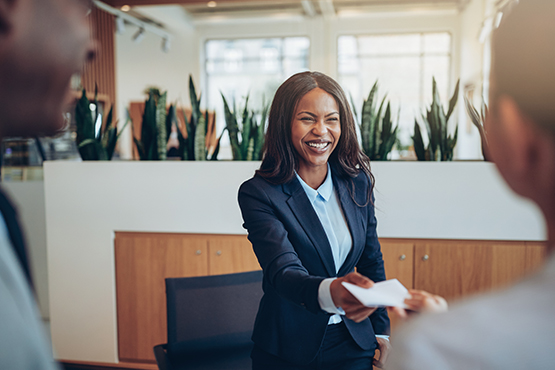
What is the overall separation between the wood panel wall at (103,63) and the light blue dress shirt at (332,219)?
24.5 feet

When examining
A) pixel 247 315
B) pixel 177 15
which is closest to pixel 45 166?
pixel 247 315

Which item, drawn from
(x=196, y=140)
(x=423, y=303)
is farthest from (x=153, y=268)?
(x=423, y=303)

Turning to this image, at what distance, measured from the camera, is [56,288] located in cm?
282

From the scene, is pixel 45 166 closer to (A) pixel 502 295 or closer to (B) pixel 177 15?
(A) pixel 502 295

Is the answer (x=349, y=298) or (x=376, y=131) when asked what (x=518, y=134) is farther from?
(x=376, y=131)

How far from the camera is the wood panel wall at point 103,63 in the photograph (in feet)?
26.4

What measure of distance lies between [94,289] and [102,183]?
2.18ft

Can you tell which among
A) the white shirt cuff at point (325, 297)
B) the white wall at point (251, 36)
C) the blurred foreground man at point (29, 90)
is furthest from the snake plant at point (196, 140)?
the white wall at point (251, 36)

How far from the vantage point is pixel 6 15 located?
1.12 feet

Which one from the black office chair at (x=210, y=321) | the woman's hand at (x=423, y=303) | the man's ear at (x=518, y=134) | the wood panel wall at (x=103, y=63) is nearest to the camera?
the man's ear at (x=518, y=134)

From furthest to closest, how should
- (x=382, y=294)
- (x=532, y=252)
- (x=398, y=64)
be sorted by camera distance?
(x=398, y=64) < (x=532, y=252) < (x=382, y=294)

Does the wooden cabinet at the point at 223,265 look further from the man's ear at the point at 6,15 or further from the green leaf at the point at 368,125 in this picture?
the man's ear at the point at 6,15

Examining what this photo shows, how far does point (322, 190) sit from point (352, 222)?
14 cm

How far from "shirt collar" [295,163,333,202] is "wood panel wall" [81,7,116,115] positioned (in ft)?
24.4
